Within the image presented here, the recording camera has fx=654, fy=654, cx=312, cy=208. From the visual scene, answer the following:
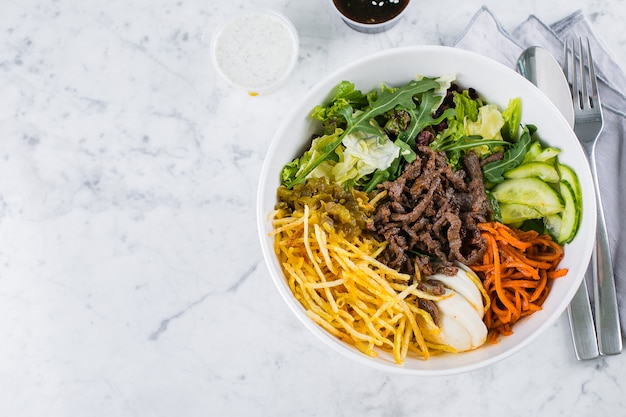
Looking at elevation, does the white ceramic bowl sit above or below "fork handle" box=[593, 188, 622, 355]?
above

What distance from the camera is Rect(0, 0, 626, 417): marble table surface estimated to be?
6.82ft

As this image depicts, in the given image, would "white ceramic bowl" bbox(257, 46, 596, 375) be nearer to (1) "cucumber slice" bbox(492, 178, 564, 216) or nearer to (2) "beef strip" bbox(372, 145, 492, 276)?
(1) "cucumber slice" bbox(492, 178, 564, 216)

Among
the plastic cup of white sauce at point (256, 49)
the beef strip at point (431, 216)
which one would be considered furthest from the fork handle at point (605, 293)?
the plastic cup of white sauce at point (256, 49)

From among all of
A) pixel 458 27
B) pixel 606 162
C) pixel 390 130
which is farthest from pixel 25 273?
pixel 606 162

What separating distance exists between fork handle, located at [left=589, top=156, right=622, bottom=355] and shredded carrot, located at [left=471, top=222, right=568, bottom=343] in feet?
0.82

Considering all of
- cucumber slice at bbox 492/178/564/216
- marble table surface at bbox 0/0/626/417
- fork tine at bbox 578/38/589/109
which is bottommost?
marble table surface at bbox 0/0/626/417

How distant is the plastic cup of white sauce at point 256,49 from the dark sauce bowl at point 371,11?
7.0 inches

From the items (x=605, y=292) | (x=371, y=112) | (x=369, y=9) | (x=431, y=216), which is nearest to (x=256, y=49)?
(x=369, y=9)

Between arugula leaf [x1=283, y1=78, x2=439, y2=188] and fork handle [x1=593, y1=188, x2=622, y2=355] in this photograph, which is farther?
fork handle [x1=593, y1=188, x2=622, y2=355]

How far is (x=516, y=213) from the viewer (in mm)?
1822

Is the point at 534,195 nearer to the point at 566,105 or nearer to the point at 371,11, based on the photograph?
the point at 566,105

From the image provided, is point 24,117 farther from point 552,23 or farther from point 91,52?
point 552,23

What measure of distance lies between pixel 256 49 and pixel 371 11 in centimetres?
39

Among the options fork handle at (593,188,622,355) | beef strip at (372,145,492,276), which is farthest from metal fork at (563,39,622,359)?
beef strip at (372,145,492,276)
